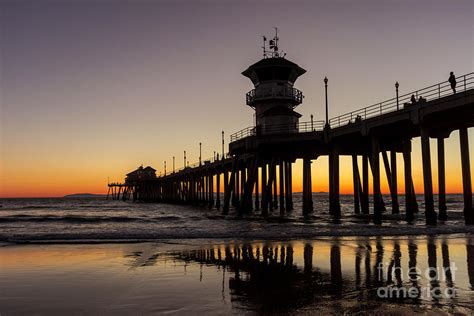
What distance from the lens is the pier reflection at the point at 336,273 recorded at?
744 cm

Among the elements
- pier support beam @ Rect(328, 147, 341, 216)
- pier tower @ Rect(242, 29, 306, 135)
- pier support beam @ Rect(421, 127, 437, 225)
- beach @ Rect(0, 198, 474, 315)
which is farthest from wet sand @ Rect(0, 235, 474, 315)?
pier tower @ Rect(242, 29, 306, 135)

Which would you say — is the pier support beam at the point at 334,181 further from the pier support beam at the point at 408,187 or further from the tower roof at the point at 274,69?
the tower roof at the point at 274,69

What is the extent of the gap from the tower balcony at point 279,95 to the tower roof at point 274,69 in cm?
118

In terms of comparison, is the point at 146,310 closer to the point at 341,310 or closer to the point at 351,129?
the point at 341,310

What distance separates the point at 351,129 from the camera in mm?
30297

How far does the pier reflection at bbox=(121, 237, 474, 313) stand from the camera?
744 cm

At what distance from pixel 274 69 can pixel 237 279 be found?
36.4m

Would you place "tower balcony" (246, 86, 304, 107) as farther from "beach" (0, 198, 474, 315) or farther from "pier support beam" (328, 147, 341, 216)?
"beach" (0, 198, 474, 315)

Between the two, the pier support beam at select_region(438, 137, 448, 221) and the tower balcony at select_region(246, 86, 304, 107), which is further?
the tower balcony at select_region(246, 86, 304, 107)

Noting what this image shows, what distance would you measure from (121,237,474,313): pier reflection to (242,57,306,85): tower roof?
30.1 m

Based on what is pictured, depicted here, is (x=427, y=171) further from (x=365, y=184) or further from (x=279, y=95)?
(x=279, y=95)

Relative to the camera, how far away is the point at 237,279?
970 cm

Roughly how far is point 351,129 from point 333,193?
6.47 meters

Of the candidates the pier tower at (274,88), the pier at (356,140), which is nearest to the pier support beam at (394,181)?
the pier at (356,140)
